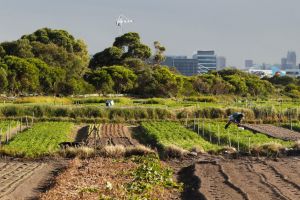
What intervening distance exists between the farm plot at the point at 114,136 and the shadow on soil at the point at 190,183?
7679mm

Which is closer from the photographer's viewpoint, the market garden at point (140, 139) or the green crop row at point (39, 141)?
the market garden at point (140, 139)

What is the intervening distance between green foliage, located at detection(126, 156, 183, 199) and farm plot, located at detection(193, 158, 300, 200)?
2.99 feet

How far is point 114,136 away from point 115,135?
625mm

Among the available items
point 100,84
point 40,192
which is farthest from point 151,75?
point 40,192

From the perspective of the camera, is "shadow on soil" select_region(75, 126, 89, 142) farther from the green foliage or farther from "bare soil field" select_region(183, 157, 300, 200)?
the green foliage

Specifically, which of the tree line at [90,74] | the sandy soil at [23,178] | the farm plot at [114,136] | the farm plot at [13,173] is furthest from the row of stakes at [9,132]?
the tree line at [90,74]

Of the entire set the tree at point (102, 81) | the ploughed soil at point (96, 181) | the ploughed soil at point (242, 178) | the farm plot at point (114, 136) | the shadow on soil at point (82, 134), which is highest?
the tree at point (102, 81)

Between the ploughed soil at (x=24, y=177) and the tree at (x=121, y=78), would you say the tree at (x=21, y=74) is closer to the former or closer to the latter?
the tree at (x=121, y=78)

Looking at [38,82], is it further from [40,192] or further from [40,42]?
[40,192]

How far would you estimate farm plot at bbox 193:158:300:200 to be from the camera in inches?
570

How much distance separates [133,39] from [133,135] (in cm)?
5803

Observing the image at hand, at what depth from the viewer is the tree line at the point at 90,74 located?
60.6 metres

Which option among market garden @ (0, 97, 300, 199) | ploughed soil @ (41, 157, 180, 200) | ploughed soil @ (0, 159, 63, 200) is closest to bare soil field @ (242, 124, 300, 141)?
market garden @ (0, 97, 300, 199)

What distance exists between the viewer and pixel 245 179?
16734 millimetres
